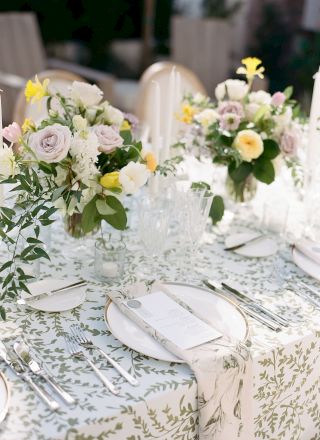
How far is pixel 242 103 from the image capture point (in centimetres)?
171

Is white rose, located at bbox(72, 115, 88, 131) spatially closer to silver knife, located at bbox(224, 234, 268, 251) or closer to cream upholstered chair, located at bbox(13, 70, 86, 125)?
silver knife, located at bbox(224, 234, 268, 251)

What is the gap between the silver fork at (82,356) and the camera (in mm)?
1032

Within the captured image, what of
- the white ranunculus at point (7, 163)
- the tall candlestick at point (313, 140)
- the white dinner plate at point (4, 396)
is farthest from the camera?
the tall candlestick at point (313, 140)

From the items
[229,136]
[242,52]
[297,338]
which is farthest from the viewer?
[242,52]

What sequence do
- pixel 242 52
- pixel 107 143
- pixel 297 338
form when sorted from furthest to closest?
pixel 242 52, pixel 107 143, pixel 297 338

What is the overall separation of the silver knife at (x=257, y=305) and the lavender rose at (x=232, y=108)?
503mm

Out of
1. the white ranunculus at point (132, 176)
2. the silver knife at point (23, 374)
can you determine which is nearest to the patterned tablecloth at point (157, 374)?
the silver knife at point (23, 374)

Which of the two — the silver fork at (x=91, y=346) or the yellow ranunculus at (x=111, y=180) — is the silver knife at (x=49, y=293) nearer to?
the silver fork at (x=91, y=346)

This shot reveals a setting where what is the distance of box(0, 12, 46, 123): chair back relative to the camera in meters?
3.94

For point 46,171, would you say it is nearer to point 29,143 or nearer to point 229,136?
point 29,143

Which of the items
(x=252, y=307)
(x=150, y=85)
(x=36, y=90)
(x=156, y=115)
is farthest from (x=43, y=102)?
(x=252, y=307)

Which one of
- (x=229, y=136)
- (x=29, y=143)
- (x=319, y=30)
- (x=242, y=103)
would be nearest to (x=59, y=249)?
(x=29, y=143)

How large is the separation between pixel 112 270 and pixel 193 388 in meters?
0.40

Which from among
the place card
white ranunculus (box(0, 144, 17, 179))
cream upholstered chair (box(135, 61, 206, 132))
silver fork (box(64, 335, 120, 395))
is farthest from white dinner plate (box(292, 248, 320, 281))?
cream upholstered chair (box(135, 61, 206, 132))
